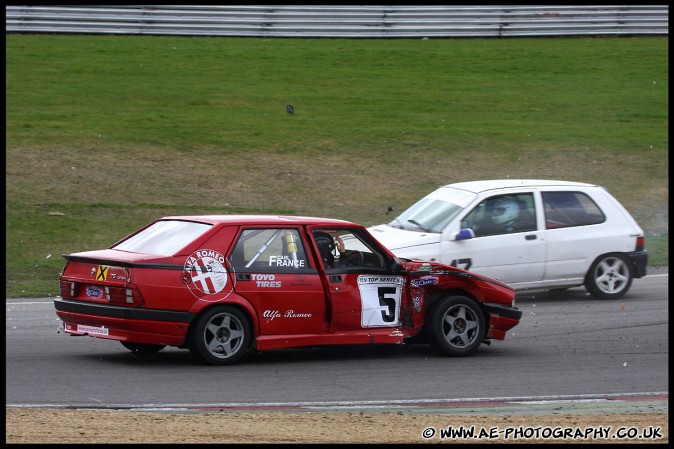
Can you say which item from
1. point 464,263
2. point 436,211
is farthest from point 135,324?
point 436,211

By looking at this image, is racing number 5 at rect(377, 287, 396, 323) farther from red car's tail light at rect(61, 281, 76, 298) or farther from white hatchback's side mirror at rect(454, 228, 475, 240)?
white hatchback's side mirror at rect(454, 228, 475, 240)

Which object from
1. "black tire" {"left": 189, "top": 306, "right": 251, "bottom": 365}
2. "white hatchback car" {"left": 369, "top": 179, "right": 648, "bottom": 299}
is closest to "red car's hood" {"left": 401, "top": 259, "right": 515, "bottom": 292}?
"black tire" {"left": 189, "top": 306, "right": 251, "bottom": 365}

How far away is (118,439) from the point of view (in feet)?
20.8

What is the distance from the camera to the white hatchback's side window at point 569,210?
45.6 ft

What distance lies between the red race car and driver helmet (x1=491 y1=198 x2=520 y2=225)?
135 inches

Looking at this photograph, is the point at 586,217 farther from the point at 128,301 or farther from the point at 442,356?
the point at 128,301

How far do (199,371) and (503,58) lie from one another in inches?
953

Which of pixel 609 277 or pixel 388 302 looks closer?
pixel 388 302

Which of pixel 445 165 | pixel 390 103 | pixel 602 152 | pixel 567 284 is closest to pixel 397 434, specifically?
pixel 567 284

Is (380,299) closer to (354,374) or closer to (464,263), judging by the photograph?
(354,374)

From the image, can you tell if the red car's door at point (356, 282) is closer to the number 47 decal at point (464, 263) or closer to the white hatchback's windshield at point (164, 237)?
the white hatchback's windshield at point (164, 237)

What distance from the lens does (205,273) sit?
9039 millimetres

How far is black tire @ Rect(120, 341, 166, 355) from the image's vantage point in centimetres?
962

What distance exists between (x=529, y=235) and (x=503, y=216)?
41 cm
